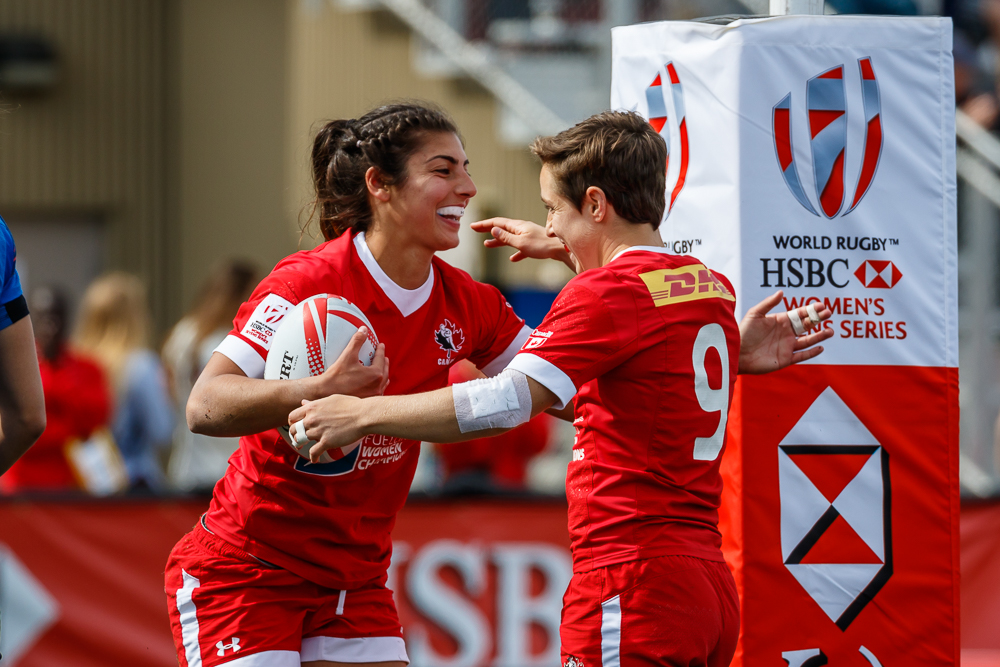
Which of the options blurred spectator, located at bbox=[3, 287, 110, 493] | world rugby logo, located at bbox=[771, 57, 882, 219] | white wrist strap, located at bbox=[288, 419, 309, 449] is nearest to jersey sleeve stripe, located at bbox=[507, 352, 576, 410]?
white wrist strap, located at bbox=[288, 419, 309, 449]

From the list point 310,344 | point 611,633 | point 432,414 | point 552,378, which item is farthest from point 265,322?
point 611,633

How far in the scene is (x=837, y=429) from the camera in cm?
322

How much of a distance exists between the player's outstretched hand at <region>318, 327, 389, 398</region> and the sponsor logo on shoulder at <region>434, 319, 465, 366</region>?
16.1 inches

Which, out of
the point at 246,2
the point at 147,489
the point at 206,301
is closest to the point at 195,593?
the point at 147,489

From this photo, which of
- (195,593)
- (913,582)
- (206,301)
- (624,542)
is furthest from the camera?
(206,301)

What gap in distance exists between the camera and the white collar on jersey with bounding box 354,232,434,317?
2.98m

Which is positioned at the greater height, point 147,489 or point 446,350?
point 446,350

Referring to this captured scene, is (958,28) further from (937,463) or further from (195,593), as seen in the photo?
(195,593)

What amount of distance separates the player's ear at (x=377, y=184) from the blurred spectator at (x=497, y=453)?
11.6 ft

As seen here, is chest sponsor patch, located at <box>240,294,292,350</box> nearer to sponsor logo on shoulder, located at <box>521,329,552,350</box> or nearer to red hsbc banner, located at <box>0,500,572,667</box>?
sponsor logo on shoulder, located at <box>521,329,552,350</box>

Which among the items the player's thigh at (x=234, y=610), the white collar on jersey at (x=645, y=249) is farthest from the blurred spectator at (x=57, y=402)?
the white collar on jersey at (x=645, y=249)

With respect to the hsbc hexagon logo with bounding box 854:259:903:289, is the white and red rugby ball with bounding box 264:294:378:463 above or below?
below

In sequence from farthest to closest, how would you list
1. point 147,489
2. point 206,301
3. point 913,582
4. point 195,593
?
point 206,301, point 147,489, point 913,582, point 195,593

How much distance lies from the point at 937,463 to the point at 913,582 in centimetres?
36
